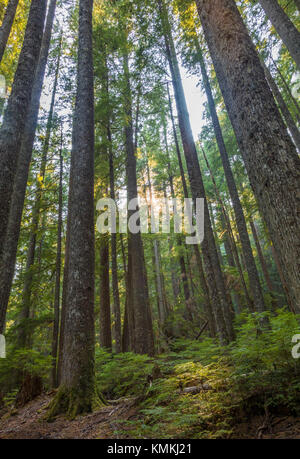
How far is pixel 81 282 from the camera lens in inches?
211

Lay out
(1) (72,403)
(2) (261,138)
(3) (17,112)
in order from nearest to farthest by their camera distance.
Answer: (2) (261,138), (1) (72,403), (3) (17,112)

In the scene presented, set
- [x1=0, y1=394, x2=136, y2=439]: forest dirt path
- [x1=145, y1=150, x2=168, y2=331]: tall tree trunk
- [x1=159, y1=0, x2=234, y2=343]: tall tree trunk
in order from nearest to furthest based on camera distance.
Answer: [x1=0, y1=394, x2=136, y2=439]: forest dirt path
[x1=159, y1=0, x2=234, y2=343]: tall tree trunk
[x1=145, y1=150, x2=168, y2=331]: tall tree trunk

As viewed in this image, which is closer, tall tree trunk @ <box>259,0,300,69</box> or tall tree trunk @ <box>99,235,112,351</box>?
tall tree trunk @ <box>259,0,300,69</box>

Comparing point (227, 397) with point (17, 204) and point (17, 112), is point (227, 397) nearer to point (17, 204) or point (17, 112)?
point (17, 112)

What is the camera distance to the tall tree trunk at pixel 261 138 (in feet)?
9.62

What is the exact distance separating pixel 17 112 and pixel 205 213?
269 inches

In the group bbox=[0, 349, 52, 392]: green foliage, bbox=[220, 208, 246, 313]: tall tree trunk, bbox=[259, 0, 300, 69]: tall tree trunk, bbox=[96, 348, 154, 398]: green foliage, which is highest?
bbox=[259, 0, 300, 69]: tall tree trunk

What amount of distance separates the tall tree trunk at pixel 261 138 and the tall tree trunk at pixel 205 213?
515 centimetres

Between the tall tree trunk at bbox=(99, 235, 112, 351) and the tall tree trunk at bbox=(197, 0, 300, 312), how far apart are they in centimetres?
896

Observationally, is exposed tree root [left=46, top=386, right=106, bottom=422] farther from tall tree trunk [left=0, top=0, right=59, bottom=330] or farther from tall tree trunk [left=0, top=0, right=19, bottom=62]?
tall tree trunk [left=0, top=0, right=19, bottom=62]

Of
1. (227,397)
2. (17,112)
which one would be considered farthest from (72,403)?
(17,112)

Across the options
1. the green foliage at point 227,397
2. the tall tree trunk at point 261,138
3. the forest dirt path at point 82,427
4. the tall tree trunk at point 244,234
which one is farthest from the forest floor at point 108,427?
the tall tree trunk at point 244,234

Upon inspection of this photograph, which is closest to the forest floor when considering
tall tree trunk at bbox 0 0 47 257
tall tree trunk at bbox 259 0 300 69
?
tall tree trunk at bbox 0 0 47 257

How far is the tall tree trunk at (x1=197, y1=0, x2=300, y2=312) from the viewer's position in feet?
9.62
